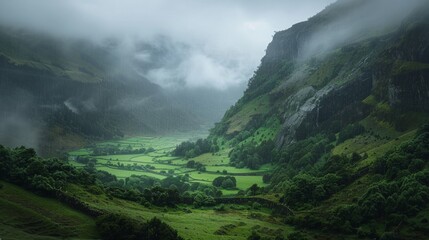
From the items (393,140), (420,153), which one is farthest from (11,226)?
(393,140)

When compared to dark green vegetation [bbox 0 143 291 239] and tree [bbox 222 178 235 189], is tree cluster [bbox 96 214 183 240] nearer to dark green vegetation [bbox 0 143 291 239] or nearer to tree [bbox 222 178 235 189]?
dark green vegetation [bbox 0 143 291 239]

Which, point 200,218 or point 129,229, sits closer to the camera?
point 129,229

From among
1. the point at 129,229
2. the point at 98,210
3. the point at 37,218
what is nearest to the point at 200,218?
the point at 98,210

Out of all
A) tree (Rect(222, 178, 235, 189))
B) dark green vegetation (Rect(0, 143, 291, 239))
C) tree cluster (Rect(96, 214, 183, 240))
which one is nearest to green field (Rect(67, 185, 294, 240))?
dark green vegetation (Rect(0, 143, 291, 239))

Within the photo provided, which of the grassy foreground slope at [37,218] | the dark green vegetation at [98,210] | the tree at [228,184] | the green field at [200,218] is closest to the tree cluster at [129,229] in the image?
the dark green vegetation at [98,210]

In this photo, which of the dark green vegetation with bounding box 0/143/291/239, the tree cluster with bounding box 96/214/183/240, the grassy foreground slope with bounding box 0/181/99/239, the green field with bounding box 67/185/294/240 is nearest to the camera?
the grassy foreground slope with bounding box 0/181/99/239

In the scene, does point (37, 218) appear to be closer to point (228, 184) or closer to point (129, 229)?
point (129, 229)

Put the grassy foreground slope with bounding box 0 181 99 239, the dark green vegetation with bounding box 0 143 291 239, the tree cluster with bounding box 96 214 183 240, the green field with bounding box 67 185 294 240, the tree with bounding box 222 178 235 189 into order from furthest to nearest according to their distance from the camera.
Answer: the tree with bounding box 222 178 235 189, the green field with bounding box 67 185 294 240, the tree cluster with bounding box 96 214 183 240, the dark green vegetation with bounding box 0 143 291 239, the grassy foreground slope with bounding box 0 181 99 239

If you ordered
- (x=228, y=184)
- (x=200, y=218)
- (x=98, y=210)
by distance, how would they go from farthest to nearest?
Answer: (x=228, y=184)
(x=200, y=218)
(x=98, y=210)

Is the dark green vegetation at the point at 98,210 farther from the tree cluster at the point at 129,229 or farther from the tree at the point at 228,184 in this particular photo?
the tree at the point at 228,184

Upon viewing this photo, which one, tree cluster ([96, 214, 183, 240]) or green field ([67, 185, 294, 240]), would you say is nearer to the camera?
tree cluster ([96, 214, 183, 240])

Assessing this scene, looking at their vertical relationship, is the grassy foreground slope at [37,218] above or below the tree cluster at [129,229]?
above

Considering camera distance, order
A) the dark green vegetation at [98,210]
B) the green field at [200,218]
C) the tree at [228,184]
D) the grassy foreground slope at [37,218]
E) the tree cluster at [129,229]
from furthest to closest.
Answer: the tree at [228,184], the green field at [200,218], the tree cluster at [129,229], the dark green vegetation at [98,210], the grassy foreground slope at [37,218]

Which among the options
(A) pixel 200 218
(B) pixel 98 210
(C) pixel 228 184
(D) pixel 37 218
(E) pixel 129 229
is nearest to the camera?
(D) pixel 37 218
